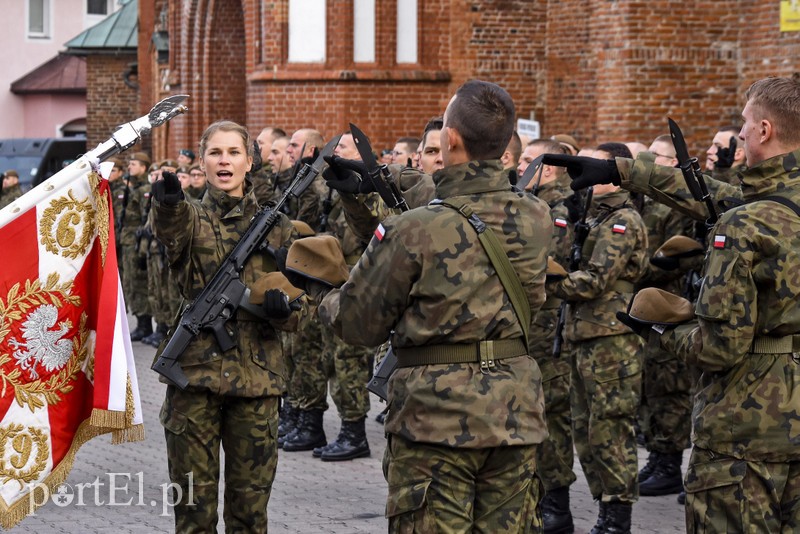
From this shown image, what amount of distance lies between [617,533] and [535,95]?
1156 cm

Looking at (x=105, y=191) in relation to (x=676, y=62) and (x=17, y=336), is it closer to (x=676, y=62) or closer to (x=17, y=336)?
(x=17, y=336)

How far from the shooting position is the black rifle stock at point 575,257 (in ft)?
24.6

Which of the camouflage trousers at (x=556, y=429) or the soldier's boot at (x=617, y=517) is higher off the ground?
the camouflage trousers at (x=556, y=429)

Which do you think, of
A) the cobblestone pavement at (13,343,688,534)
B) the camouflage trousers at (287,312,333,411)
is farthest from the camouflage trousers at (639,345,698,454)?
the camouflage trousers at (287,312,333,411)

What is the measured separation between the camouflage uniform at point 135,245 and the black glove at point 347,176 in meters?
12.2

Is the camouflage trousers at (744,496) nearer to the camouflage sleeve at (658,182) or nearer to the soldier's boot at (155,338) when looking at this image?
the camouflage sleeve at (658,182)

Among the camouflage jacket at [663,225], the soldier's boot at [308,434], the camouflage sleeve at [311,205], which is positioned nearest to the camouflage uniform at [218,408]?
the camouflage jacket at [663,225]

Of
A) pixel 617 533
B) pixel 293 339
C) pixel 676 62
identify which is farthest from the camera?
pixel 676 62

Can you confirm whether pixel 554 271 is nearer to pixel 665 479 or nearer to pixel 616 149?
pixel 616 149

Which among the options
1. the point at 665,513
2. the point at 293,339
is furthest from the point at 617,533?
the point at 293,339

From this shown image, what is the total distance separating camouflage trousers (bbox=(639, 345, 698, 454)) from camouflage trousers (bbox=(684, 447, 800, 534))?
3.84 metres

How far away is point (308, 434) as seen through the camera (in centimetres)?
976

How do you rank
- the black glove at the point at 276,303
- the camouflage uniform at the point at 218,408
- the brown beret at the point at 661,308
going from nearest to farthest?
the brown beret at the point at 661,308, the black glove at the point at 276,303, the camouflage uniform at the point at 218,408

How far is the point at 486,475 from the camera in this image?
4273mm
